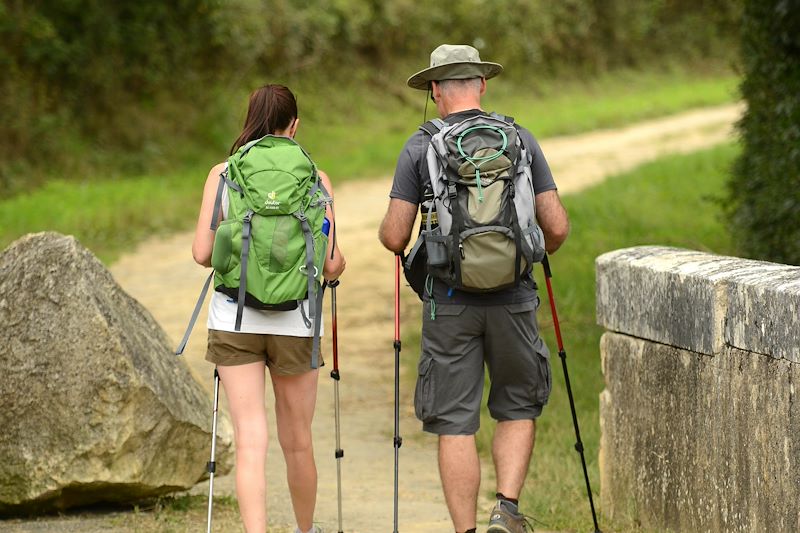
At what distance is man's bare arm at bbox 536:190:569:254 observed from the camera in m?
5.05

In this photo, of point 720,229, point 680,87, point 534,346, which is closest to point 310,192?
point 534,346

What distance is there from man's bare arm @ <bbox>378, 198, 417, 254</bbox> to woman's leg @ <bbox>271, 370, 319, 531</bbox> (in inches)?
22.3

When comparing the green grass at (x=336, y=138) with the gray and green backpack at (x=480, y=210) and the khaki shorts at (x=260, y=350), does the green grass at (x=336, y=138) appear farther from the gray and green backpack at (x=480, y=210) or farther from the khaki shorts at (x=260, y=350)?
the khaki shorts at (x=260, y=350)

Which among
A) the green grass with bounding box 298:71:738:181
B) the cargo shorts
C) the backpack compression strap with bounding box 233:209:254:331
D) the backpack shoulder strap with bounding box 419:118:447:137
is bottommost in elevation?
the cargo shorts

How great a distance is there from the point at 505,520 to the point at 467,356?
24.3 inches

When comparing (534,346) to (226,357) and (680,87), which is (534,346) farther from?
(680,87)

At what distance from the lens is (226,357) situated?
4.85m

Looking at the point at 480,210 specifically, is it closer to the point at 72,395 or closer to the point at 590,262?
the point at 72,395

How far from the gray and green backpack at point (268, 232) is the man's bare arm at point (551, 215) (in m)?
0.85

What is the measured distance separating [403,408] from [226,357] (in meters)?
4.39

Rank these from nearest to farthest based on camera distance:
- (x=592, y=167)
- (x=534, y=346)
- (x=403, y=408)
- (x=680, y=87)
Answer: (x=534, y=346) → (x=403, y=408) → (x=592, y=167) → (x=680, y=87)

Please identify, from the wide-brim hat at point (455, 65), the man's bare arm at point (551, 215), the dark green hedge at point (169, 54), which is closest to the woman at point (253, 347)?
the wide-brim hat at point (455, 65)

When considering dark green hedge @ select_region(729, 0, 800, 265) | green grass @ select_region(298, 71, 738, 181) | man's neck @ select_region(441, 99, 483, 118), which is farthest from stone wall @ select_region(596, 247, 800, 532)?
green grass @ select_region(298, 71, 738, 181)

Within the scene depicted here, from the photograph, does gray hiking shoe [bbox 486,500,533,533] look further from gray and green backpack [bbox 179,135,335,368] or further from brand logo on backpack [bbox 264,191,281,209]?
brand logo on backpack [bbox 264,191,281,209]
